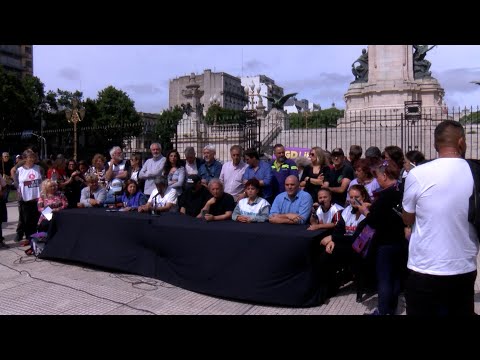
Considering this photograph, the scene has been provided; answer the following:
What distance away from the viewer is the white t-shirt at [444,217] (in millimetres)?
2572

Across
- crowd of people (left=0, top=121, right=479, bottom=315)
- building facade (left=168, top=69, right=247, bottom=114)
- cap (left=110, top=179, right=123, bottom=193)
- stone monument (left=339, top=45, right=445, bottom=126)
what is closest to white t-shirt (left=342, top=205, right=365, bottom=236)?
crowd of people (left=0, top=121, right=479, bottom=315)

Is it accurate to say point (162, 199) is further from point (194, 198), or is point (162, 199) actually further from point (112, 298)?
point (112, 298)

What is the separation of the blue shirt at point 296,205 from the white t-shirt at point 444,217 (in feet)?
8.68

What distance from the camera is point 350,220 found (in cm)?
502

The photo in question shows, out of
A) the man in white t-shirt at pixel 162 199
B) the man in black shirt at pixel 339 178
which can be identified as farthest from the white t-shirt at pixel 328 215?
the man in white t-shirt at pixel 162 199

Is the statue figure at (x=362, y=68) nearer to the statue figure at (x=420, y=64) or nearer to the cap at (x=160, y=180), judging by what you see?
the statue figure at (x=420, y=64)

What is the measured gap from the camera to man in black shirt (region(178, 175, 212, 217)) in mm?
6258

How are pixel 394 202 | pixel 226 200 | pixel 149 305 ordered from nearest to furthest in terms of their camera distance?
pixel 394 202 < pixel 149 305 < pixel 226 200

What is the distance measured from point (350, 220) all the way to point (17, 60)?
7675 cm

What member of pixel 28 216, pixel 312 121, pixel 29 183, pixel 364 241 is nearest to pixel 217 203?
pixel 364 241
